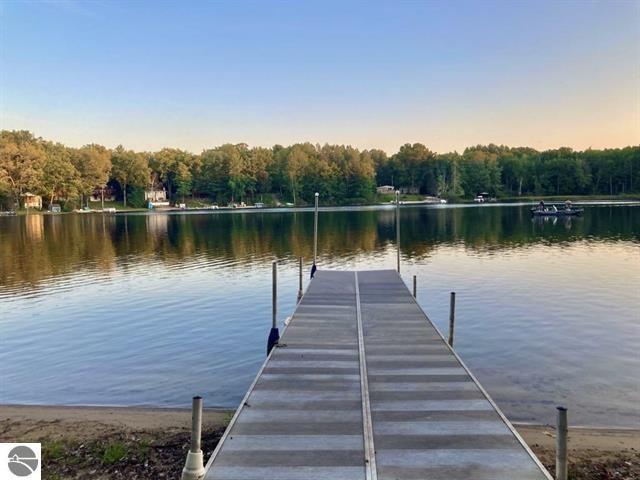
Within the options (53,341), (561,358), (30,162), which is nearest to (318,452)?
(561,358)

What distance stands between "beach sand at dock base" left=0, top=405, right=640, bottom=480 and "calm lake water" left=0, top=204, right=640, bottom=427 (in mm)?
1716

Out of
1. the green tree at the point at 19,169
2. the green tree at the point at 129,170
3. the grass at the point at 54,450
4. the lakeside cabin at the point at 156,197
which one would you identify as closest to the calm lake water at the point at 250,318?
the grass at the point at 54,450

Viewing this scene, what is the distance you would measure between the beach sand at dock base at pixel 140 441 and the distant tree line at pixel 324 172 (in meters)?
142

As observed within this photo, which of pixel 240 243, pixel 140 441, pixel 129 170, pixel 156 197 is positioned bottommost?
pixel 140 441

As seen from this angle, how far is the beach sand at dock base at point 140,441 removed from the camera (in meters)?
8.55

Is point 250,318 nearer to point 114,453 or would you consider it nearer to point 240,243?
point 114,453

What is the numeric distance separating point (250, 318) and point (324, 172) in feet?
508

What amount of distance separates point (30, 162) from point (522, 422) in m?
141

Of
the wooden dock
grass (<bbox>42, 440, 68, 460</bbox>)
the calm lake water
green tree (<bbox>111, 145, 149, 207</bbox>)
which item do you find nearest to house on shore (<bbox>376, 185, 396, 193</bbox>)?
green tree (<bbox>111, 145, 149, 207</bbox>)

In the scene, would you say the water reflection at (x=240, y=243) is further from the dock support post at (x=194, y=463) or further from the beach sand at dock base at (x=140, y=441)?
the dock support post at (x=194, y=463)

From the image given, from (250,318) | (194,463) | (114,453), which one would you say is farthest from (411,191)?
(194,463)

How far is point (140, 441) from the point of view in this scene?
31.7ft

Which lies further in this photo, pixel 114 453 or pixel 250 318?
pixel 250 318

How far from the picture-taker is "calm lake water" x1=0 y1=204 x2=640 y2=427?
13.9 m
